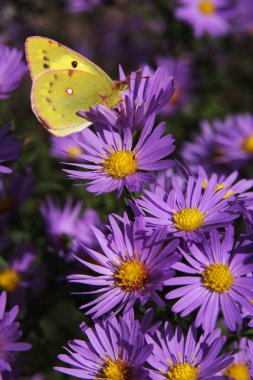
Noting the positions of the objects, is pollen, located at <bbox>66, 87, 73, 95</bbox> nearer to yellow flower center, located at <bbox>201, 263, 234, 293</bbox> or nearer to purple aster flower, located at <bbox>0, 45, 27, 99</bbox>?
purple aster flower, located at <bbox>0, 45, 27, 99</bbox>

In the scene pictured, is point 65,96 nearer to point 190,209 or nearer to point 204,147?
point 190,209

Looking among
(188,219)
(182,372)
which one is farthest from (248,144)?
(182,372)

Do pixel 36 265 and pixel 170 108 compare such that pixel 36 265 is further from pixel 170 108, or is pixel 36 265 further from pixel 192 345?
pixel 170 108

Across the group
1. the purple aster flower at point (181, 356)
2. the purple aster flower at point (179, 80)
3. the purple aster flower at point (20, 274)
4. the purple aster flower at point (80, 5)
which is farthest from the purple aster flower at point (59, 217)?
the purple aster flower at point (80, 5)

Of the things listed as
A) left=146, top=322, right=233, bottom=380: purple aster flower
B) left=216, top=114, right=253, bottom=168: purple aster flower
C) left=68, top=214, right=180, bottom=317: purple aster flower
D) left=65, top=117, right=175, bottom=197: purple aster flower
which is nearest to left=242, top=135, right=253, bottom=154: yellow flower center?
left=216, top=114, right=253, bottom=168: purple aster flower

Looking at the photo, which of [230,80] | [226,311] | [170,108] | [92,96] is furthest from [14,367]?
[230,80]

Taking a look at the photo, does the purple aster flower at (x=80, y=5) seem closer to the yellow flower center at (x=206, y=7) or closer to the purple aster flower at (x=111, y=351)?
the yellow flower center at (x=206, y=7)
